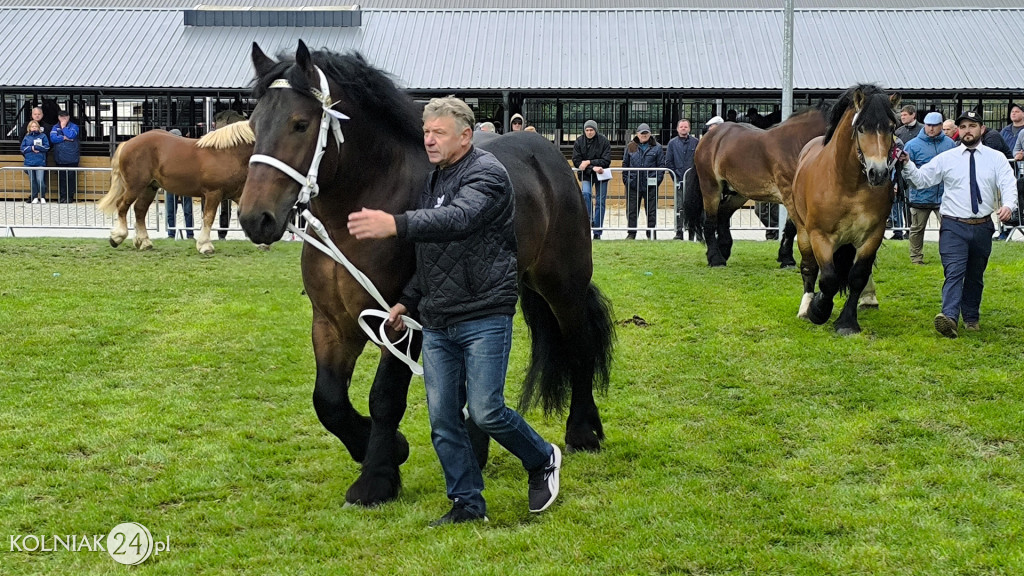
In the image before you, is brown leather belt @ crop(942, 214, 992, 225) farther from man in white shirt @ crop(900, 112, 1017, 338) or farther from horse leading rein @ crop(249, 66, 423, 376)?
horse leading rein @ crop(249, 66, 423, 376)

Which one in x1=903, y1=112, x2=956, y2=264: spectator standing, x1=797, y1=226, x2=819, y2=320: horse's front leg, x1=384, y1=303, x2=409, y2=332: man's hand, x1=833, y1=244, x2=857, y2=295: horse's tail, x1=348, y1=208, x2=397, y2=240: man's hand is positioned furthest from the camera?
x1=903, y1=112, x2=956, y2=264: spectator standing

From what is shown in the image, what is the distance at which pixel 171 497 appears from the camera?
543 centimetres

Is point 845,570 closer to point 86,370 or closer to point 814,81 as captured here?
point 86,370

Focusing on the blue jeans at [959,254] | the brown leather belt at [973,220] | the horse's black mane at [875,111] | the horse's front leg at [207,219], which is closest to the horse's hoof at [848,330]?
the blue jeans at [959,254]

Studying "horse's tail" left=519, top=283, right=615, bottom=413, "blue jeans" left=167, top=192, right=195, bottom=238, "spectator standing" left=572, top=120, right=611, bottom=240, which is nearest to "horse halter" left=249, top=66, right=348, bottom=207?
"horse's tail" left=519, top=283, right=615, bottom=413

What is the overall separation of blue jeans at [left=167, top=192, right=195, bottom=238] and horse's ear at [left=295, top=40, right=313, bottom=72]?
45.1 feet

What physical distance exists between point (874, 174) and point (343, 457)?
4.93 meters

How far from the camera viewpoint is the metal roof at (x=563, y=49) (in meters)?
26.8

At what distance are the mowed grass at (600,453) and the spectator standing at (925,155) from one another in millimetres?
2181

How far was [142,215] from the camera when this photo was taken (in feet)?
50.5

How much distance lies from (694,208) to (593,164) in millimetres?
3079

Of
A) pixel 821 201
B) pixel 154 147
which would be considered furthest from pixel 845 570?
A: pixel 154 147

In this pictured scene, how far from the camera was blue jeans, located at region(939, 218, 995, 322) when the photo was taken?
9078 mm

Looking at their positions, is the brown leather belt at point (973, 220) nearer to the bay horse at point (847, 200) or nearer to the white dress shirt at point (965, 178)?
the white dress shirt at point (965, 178)
